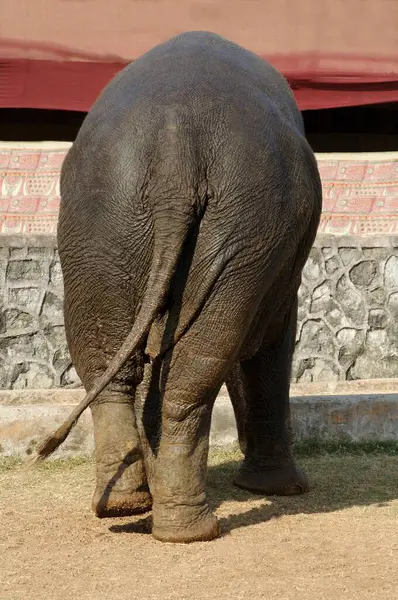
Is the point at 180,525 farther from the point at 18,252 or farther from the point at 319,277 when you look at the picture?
the point at 319,277

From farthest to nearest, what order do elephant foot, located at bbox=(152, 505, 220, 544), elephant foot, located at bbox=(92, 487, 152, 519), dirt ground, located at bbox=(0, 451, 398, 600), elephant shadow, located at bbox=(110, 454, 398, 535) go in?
elephant shadow, located at bbox=(110, 454, 398, 535) < elephant foot, located at bbox=(92, 487, 152, 519) < elephant foot, located at bbox=(152, 505, 220, 544) < dirt ground, located at bbox=(0, 451, 398, 600)

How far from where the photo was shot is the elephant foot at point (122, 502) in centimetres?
427

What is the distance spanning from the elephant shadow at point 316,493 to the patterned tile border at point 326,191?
2.91 m

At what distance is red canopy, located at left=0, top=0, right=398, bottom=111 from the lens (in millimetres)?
10367

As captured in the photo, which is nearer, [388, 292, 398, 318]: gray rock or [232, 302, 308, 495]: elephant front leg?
[232, 302, 308, 495]: elephant front leg

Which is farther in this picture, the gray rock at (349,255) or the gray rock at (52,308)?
the gray rock at (349,255)

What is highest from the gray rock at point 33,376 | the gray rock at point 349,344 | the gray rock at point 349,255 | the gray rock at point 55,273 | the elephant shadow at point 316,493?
the gray rock at point 349,255

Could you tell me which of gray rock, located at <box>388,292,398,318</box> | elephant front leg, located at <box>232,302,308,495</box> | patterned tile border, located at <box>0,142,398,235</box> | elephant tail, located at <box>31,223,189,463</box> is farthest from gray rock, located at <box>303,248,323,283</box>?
elephant tail, located at <box>31,223,189,463</box>

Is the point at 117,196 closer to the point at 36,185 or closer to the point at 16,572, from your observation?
the point at 16,572

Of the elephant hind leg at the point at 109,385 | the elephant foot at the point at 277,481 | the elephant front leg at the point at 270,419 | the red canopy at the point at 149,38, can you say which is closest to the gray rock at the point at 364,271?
the red canopy at the point at 149,38

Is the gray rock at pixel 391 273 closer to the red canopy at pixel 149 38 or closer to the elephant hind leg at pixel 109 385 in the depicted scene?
the red canopy at pixel 149 38

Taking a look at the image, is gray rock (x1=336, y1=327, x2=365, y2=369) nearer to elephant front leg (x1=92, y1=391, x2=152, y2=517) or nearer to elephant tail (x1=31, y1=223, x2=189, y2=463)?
elephant front leg (x1=92, y1=391, x2=152, y2=517)

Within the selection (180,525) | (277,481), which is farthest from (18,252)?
(180,525)

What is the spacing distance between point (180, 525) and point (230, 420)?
2117 millimetres
